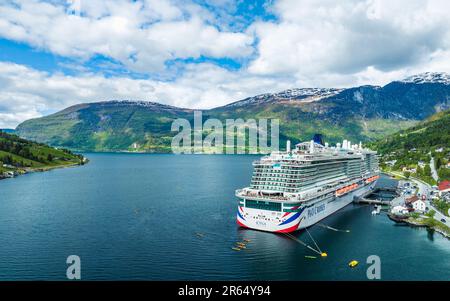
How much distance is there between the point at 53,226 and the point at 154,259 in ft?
103

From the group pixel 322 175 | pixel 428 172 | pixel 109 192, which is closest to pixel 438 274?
pixel 322 175

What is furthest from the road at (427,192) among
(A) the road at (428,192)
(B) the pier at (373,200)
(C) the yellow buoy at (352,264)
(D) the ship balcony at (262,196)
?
(D) the ship balcony at (262,196)

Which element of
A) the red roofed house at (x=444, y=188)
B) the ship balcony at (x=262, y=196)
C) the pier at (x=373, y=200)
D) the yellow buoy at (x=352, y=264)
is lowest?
the yellow buoy at (x=352, y=264)

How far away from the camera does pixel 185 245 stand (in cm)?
5709

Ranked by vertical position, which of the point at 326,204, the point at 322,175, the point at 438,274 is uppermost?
the point at 322,175

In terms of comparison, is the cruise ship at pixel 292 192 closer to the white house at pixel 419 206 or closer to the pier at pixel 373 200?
the pier at pixel 373 200

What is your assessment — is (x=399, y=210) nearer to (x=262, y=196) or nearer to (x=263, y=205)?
(x=263, y=205)

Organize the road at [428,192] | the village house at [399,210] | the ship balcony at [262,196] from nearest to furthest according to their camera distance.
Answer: the ship balcony at [262,196] < the road at [428,192] < the village house at [399,210]

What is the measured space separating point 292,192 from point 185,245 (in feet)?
77.8

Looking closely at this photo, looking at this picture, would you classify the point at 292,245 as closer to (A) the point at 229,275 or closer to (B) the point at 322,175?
Result: (A) the point at 229,275

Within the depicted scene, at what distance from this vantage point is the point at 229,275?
45.3 m

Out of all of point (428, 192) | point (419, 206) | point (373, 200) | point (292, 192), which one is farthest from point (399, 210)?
point (428, 192)

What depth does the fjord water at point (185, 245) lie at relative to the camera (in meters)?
46.8

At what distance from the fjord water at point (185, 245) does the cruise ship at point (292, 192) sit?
244cm
